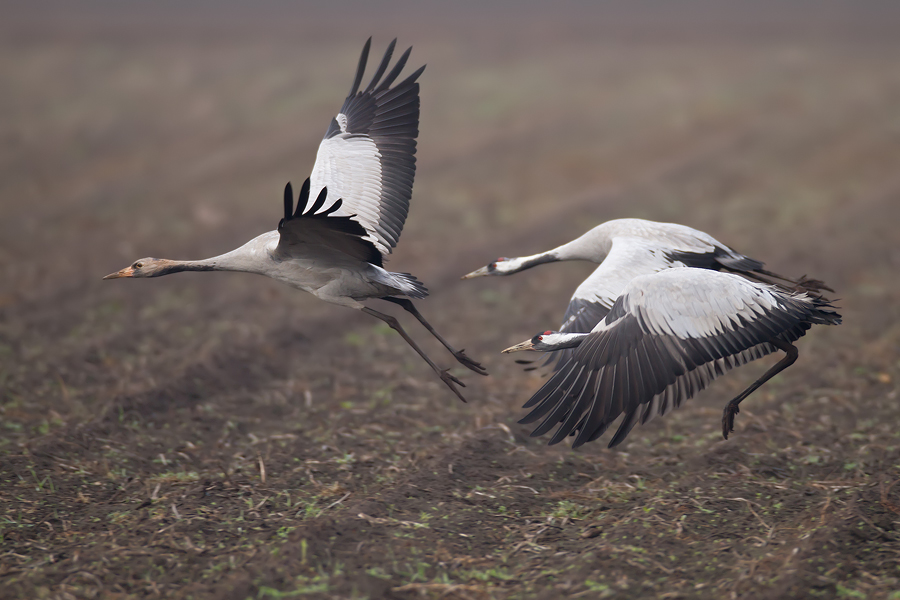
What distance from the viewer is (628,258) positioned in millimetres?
5574

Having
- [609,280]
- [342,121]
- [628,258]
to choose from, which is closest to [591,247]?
[628,258]

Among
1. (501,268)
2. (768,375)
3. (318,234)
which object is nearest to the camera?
(318,234)

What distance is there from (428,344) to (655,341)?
3759 millimetres

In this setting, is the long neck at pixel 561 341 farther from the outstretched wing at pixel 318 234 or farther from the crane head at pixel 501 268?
the crane head at pixel 501 268

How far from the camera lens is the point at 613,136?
1464cm

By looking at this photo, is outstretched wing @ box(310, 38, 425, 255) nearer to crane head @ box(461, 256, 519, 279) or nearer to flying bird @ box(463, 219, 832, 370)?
crane head @ box(461, 256, 519, 279)

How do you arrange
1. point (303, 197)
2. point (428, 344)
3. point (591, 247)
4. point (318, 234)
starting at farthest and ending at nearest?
point (428, 344), point (591, 247), point (318, 234), point (303, 197)

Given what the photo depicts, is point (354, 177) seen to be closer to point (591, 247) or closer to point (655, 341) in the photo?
point (591, 247)

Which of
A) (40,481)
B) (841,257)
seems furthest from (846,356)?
(40,481)

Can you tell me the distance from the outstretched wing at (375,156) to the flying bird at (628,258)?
120 centimetres

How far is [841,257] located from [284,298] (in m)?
6.16

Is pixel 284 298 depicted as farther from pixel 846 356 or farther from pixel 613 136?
pixel 613 136

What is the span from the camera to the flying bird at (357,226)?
16.3 feet

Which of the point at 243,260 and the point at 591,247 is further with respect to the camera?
the point at 591,247
